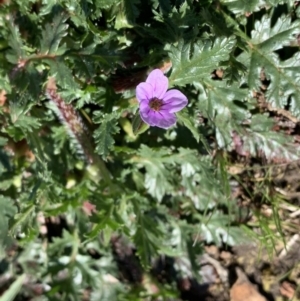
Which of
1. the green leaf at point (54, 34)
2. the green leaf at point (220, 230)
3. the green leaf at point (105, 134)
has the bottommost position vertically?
the green leaf at point (220, 230)

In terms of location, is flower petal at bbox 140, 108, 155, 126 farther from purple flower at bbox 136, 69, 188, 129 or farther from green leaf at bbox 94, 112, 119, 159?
green leaf at bbox 94, 112, 119, 159

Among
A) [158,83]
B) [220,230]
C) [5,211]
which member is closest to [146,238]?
[220,230]

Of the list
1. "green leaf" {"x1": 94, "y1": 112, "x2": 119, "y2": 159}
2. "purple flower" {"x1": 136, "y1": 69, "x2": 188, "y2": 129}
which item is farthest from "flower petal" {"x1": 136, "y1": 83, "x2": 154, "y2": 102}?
"green leaf" {"x1": 94, "y1": 112, "x2": 119, "y2": 159}

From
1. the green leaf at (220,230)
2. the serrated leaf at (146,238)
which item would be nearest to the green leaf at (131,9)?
the serrated leaf at (146,238)

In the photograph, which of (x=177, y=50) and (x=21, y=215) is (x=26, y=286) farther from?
(x=177, y=50)

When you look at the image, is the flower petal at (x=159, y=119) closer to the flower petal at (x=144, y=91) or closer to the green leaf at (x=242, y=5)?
the flower petal at (x=144, y=91)
